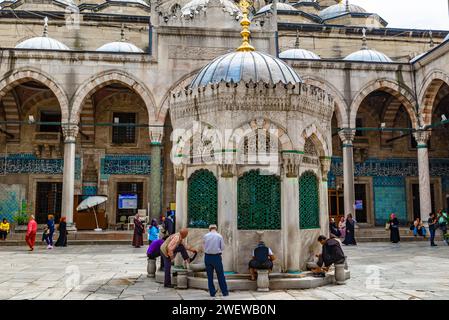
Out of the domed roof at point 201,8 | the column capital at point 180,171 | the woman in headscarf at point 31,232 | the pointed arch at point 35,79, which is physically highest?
the domed roof at point 201,8

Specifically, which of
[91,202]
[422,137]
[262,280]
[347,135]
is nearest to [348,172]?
[347,135]

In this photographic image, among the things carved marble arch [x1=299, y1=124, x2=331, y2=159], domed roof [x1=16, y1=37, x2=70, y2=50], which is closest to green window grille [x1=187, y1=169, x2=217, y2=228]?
carved marble arch [x1=299, y1=124, x2=331, y2=159]

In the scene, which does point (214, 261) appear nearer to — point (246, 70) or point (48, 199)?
point (246, 70)

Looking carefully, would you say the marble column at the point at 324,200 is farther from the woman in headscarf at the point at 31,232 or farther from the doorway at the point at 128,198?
the doorway at the point at 128,198

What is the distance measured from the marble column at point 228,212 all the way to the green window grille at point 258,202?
0.12 m

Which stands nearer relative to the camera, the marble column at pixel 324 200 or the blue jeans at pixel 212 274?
the blue jeans at pixel 212 274

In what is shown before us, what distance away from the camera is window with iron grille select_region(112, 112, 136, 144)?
16797 millimetres

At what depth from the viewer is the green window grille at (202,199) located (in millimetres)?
5879

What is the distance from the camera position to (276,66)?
20.8 feet

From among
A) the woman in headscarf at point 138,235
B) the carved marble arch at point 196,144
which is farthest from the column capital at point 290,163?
the woman in headscarf at point 138,235

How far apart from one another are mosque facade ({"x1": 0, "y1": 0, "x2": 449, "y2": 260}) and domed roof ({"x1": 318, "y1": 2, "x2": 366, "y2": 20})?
139 mm
